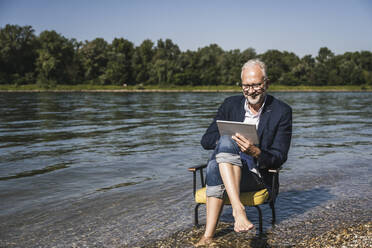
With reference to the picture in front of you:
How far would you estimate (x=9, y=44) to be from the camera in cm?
10275

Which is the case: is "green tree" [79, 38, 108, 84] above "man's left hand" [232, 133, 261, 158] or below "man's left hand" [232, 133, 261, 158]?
above

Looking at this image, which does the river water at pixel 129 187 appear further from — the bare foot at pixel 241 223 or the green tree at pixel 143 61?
the green tree at pixel 143 61

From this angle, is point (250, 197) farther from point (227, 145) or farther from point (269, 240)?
point (227, 145)

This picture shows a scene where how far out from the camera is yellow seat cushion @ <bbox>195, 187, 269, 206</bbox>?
4.65 metres

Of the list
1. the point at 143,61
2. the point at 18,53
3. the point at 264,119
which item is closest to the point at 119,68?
the point at 143,61

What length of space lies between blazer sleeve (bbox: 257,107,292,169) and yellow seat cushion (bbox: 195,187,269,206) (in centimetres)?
35

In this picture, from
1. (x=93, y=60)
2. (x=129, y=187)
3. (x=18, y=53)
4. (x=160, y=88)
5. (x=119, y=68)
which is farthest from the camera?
(x=93, y=60)

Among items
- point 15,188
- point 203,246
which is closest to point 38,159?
point 15,188

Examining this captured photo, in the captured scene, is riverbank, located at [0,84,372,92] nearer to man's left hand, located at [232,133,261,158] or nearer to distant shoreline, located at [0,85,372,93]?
distant shoreline, located at [0,85,372,93]

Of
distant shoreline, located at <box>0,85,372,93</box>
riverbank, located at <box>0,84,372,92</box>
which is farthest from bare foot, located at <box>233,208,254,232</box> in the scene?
distant shoreline, located at <box>0,85,372,93</box>

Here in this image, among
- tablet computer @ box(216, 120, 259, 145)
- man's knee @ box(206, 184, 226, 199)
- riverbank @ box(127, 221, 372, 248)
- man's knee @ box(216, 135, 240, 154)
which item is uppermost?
tablet computer @ box(216, 120, 259, 145)

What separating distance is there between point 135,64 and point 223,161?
384 feet

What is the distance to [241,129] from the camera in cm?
425

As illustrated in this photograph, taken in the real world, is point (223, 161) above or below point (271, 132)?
below
